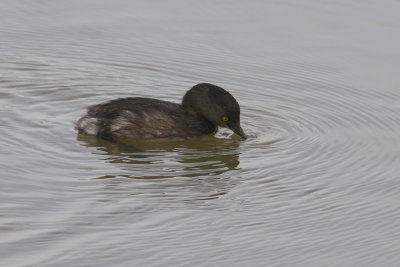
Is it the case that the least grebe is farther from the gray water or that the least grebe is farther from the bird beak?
the gray water

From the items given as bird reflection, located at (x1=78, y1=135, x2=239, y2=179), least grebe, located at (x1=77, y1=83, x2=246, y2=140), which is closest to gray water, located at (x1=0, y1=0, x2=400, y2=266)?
bird reflection, located at (x1=78, y1=135, x2=239, y2=179)

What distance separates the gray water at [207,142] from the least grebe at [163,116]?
0.51ft

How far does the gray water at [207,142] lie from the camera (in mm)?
6336

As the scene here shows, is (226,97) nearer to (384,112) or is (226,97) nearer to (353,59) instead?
(384,112)

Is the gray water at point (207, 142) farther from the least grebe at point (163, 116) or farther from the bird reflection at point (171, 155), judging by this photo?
the least grebe at point (163, 116)

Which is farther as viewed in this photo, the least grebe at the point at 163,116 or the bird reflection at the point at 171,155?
the least grebe at the point at 163,116

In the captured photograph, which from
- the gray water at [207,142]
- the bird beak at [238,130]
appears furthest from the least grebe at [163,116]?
the gray water at [207,142]

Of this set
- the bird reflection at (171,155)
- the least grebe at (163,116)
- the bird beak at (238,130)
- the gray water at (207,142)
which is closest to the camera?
the gray water at (207,142)

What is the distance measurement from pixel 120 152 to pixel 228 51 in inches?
126

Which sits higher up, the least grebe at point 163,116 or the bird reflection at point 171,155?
the least grebe at point 163,116

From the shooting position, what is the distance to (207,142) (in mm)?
9336

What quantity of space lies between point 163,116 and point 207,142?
53 centimetres

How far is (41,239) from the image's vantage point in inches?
243

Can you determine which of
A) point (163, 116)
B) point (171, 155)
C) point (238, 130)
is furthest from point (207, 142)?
point (171, 155)
